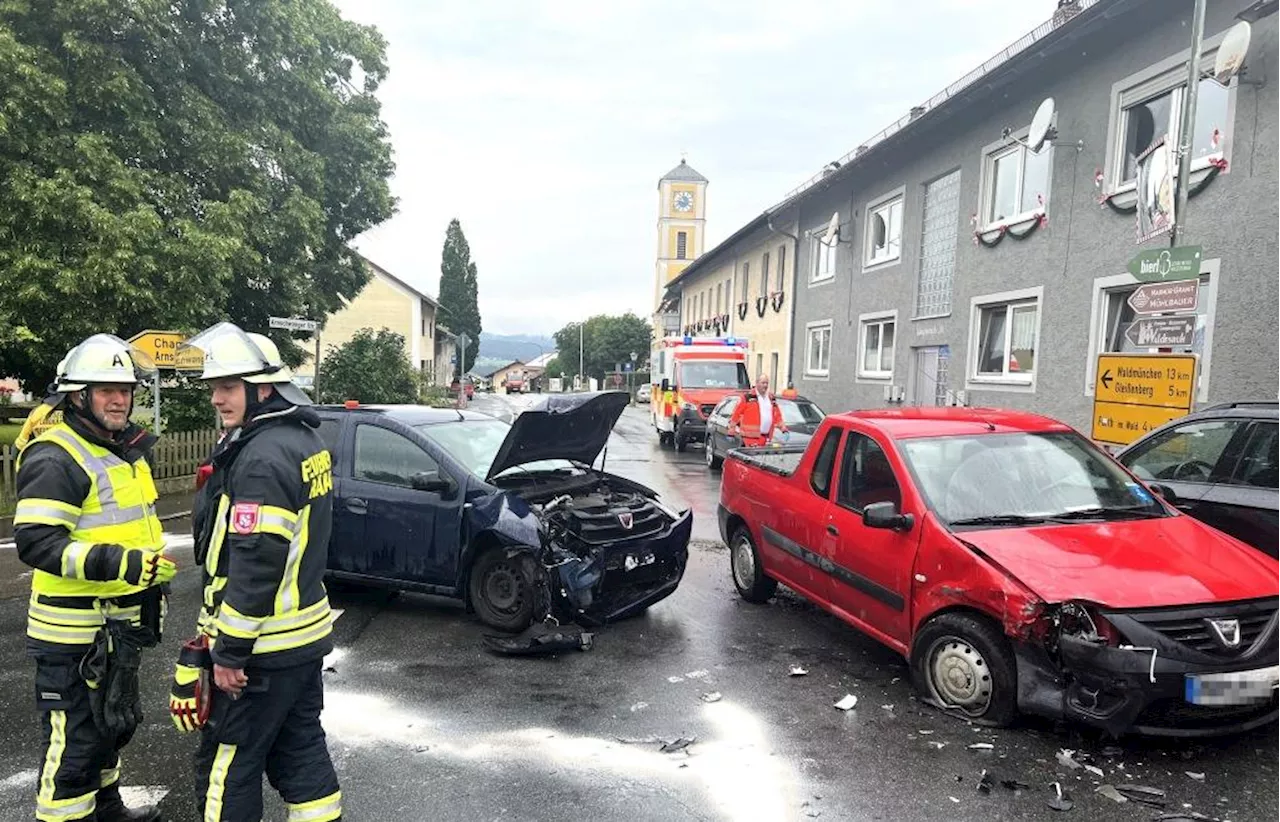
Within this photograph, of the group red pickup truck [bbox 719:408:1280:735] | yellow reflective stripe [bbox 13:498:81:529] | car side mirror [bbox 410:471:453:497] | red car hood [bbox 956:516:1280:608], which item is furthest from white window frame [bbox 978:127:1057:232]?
yellow reflective stripe [bbox 13:498:81:529]

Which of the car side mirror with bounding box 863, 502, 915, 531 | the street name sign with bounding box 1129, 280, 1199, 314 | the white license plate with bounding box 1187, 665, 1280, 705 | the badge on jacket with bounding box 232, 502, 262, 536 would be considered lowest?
the white license plate with bounding box 1187, 665, 1280, 705

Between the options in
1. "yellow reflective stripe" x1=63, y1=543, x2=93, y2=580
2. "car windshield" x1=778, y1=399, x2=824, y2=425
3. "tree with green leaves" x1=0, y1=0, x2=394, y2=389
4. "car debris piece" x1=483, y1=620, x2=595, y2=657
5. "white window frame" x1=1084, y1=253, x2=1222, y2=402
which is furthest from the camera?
"car windshield" x1=778, y1=399, x2=824, y2=425

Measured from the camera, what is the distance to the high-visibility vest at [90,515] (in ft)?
9.05

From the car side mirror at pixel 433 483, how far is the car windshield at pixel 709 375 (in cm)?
1353

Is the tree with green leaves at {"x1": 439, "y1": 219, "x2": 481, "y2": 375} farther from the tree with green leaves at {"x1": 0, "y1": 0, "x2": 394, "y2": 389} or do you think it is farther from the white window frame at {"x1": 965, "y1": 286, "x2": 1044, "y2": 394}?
the white window frame at {"x1": 965, "y1": 286, "x2": 1044, "y2": 394}

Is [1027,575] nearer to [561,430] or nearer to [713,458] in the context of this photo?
[561,430]

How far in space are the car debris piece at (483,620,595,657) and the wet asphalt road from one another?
0.09 m

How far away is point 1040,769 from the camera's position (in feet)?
11.5

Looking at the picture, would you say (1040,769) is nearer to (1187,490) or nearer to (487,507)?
(1187,490)

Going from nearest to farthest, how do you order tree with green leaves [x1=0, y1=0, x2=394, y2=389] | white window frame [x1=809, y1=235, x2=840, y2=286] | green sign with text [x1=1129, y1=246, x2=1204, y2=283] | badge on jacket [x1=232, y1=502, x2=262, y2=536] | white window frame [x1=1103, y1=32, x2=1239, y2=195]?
1. badge on jacket [x1=232, y1=502, x2=262, y2=536]
2. green sign with text [x1=1129, y1=246, x2=1204, y2=283]
3. white window frame [x1=1103, y1=32, x2=1239, y2=195]
4. tree with green leaves [x1=0, y1=0, x2=394, y2=389]
5. white window frame [x1=809, y1=235, x2=840, y2=286]

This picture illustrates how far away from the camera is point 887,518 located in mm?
4398

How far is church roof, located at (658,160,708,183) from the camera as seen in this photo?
67125 mm

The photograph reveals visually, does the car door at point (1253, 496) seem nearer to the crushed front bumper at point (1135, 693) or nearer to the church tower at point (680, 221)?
the crushed front bumper at point (1135, 693)

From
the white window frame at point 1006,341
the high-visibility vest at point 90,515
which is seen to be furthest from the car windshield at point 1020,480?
the white window frame at point 1006,341
